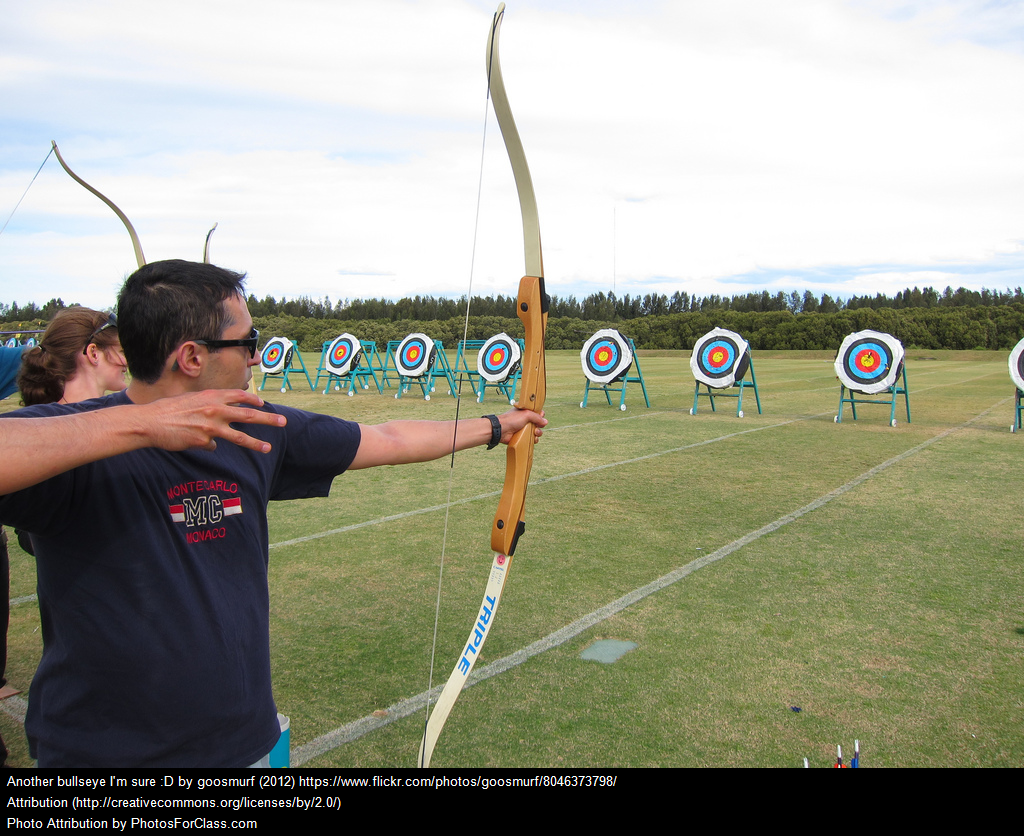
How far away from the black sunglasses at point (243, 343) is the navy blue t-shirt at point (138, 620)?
0.65 ft

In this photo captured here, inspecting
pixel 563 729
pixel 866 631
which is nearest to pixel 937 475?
pixel 866 631

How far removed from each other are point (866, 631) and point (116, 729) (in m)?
3.04

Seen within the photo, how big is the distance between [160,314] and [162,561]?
0.42m

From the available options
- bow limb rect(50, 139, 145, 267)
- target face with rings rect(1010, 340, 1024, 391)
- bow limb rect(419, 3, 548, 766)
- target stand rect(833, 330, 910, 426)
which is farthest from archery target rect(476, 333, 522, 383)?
bow limb rect(419, 3, 548, 766)

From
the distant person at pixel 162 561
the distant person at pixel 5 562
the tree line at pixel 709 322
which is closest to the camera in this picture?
the distant person at pixel 162 561

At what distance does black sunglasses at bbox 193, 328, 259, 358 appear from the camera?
1300mm

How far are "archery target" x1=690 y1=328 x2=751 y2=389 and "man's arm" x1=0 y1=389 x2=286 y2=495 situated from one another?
1100 centimetres

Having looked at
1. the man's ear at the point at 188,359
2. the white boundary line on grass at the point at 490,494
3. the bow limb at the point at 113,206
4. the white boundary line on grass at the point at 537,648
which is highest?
the bow limb at the point at 113,206

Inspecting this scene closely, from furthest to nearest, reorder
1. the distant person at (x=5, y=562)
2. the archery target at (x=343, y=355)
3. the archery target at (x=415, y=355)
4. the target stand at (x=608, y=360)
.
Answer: the archery target at (x=343, y=355) → the archery target at (x=415, y=355) → the target stand at (x=608, y=360) → the distant person at (x=5, y=562)

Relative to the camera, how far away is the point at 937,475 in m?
6.74

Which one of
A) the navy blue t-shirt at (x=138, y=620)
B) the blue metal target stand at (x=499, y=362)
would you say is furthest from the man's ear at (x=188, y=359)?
the blue metal target stand at (x=499, y=362)

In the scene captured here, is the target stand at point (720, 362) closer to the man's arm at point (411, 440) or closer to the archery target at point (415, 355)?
the archery target at point (415, 355)

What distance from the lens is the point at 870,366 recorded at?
442 inches

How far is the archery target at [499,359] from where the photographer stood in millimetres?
13680
